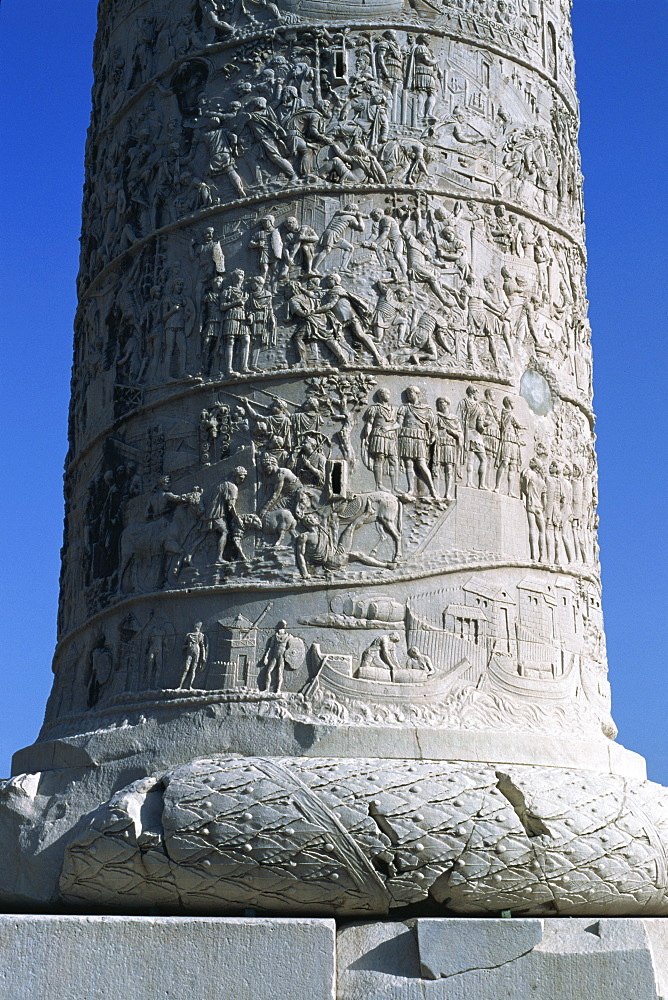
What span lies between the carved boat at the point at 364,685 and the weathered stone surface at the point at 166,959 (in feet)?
3.62

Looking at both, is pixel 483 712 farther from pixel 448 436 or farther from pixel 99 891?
pixel 99 891

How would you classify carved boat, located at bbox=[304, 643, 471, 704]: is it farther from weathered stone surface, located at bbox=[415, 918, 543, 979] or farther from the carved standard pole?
weathered stone surface, located at bbox=[415, 918, 543, 979]

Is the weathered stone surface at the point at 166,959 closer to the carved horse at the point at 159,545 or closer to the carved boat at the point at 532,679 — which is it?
the carved boat at the point at 532,679

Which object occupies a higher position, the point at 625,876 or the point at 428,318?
the point at 428,318

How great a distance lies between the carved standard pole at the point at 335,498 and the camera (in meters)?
5.58

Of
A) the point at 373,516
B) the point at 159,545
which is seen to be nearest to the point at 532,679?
the point at 373,516

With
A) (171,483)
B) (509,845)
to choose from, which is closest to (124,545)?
(171,483)

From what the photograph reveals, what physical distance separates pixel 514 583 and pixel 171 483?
1.80 meters

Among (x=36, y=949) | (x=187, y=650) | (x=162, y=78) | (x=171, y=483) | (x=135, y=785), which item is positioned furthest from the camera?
(x=162, y=78)

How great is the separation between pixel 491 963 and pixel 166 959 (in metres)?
1.31

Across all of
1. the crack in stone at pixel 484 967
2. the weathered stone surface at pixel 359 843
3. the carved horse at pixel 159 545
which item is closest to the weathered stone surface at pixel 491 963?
the crack in stone at pixel 484 967

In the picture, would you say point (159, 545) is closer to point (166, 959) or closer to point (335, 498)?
point (335, 498)

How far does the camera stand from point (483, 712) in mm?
6137

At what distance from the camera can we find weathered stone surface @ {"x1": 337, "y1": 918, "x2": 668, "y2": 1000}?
5.20 metres
